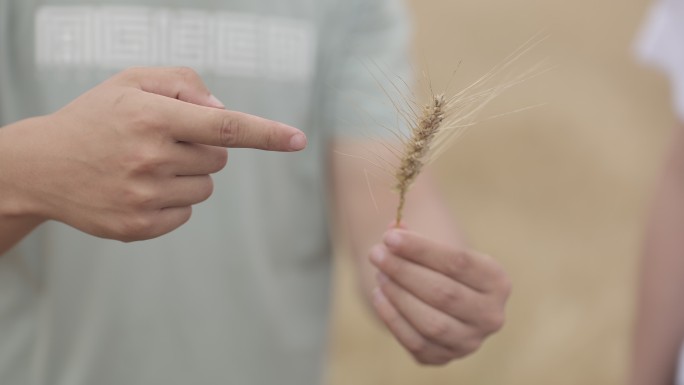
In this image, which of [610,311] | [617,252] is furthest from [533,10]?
[610,311]

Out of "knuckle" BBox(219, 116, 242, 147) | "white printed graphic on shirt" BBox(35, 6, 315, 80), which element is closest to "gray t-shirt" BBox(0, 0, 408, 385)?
"white printed graphic on shirt" BBox(35, 6, 315, 80)

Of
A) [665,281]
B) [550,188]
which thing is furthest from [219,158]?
[550,188]

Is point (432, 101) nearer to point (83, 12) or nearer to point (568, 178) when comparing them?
point (83, 12)

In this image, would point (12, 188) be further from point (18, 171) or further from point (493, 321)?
point (493, 321)

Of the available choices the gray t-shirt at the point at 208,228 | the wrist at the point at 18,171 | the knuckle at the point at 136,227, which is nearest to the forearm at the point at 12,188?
the wrist at the point at 18,171

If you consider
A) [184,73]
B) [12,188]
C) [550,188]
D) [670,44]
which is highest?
[670,44]

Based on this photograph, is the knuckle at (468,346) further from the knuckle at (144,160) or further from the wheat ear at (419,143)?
the knuckle at (144,160)
